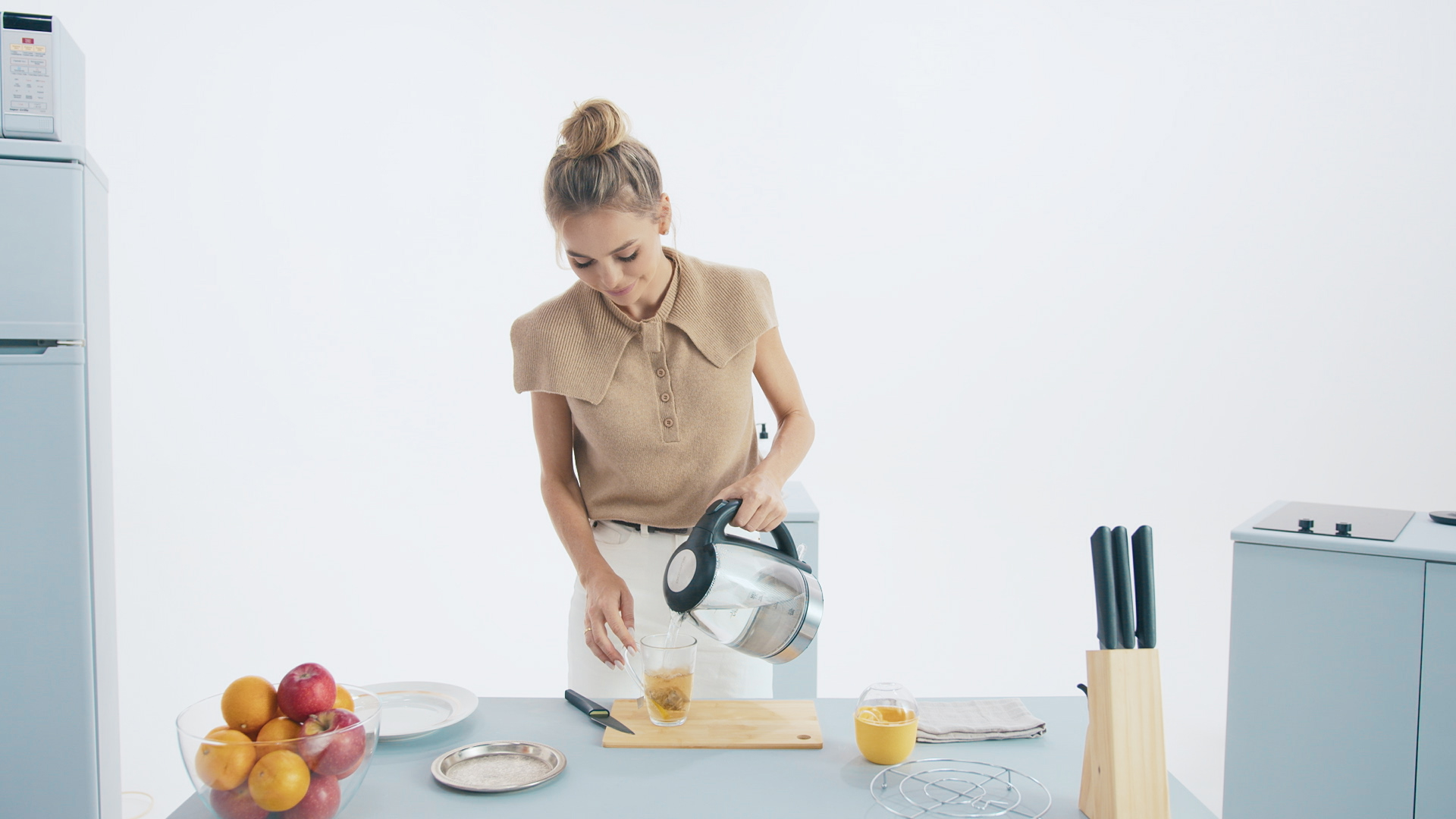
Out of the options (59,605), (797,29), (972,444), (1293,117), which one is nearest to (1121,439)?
(972,444)

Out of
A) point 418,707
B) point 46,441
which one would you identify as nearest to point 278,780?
point 418,707

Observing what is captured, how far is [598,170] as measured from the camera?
1.34 meters

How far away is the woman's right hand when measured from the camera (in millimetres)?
1323

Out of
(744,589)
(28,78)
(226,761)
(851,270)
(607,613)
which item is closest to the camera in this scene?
(226,761)

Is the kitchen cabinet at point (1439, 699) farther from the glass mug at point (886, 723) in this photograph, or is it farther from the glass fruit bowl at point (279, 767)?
the glass fruit bowl at point (279, 767)

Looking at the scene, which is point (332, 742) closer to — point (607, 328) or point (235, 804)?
point (235, 804)

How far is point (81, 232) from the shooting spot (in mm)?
1825

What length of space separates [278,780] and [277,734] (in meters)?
0.04

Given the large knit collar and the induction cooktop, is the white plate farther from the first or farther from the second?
the induction cooktop

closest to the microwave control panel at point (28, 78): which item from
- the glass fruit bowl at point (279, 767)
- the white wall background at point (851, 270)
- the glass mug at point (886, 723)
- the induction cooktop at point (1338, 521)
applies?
the glass fruit bowl at point (279, 767)

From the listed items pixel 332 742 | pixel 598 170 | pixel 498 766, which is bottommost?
pixel 498 766

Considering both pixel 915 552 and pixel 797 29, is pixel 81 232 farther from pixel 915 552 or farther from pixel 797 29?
pixel 915 552

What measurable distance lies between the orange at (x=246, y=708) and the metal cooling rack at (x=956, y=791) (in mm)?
627

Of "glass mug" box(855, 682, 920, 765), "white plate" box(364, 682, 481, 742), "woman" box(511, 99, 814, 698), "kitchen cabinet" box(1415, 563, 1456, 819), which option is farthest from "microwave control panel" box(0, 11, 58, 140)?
"kitchen cabinet" box(1415, 563, 1456, 819)
